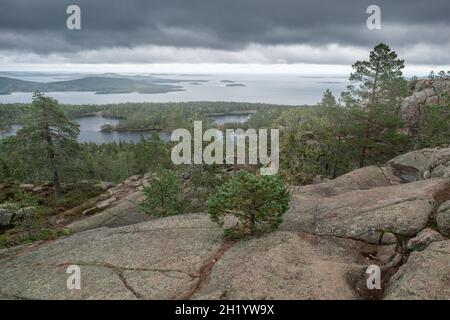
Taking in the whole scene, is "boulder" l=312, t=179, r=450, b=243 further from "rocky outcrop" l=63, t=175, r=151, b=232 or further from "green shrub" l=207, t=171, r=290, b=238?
"rocky outcrop" l=63, t=175, r=151, b=232

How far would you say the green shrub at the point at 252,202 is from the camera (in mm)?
14633

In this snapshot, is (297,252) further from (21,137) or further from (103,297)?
(21,137)

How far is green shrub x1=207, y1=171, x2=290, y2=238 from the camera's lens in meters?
14.6

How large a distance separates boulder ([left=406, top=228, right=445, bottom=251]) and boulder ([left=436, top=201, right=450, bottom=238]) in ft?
1.63

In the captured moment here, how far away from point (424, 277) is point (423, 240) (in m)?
3.05

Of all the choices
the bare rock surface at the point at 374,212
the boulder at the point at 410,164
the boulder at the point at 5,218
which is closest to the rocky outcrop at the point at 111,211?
the boulder at the point at 5,218

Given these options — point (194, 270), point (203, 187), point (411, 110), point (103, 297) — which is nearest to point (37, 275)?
point (103, 297)

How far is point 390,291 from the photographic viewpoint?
10383mm

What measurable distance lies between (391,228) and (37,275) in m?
16.0

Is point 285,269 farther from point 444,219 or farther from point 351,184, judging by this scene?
point 351,184

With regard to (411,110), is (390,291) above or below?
below

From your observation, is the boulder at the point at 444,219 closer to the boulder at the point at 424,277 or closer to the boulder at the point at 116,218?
the boulder at the point at 424,277

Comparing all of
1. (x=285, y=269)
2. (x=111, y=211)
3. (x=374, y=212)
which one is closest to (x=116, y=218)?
(x=111, y=211)
